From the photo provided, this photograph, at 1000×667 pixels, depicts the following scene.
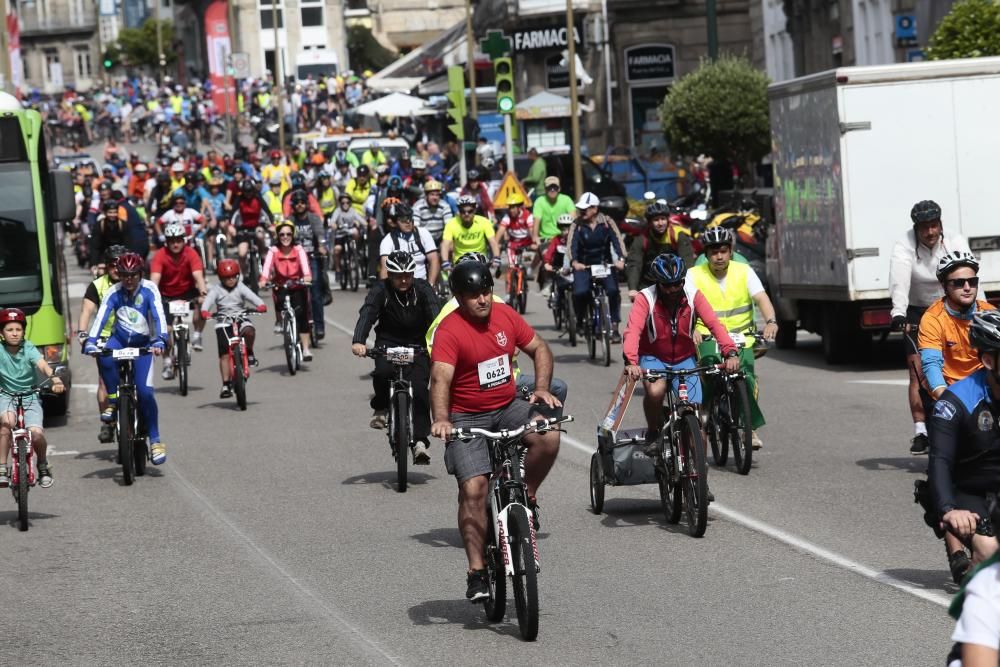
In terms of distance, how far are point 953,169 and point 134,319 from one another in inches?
323

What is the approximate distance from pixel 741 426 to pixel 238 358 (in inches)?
270

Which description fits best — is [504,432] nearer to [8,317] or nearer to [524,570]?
[524,570]

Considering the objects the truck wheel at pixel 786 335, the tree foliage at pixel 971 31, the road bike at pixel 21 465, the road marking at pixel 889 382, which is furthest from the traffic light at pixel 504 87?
the road bike at pixel 21 465

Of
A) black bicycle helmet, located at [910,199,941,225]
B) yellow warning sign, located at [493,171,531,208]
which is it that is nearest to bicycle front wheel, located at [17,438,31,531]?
black bicycle helmet, located at [910,199,941,225]

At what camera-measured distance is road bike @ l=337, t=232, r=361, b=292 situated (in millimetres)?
34000

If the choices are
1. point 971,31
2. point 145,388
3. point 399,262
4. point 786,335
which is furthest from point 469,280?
point 971,31

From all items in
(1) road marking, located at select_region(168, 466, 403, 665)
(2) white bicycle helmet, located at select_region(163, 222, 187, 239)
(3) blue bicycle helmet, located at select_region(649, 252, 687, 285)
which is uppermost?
(2) white bicycle helmet, located at select_region(163, 222, 187, 239)

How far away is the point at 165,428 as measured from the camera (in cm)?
1836

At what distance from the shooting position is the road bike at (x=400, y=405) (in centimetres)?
1377

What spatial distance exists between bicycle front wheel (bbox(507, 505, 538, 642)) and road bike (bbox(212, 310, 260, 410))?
10.9 m

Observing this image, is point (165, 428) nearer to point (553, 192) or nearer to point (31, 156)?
point (31, 156)

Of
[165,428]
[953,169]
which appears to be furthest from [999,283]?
[165,428]

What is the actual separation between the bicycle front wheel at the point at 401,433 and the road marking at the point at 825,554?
2315 mm

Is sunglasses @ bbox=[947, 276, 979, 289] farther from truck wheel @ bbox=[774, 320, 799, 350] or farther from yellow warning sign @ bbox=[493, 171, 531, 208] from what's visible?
yellow warning sign @ bbox=[493, 171, 531, 208]
